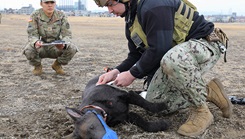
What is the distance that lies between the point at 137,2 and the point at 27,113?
7.04ft

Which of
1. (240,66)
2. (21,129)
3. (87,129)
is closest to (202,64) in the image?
(87,129)

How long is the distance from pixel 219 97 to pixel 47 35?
424 centimetres

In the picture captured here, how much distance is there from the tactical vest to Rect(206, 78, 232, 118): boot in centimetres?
81

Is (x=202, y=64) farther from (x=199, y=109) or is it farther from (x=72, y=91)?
(x=72, y=91)

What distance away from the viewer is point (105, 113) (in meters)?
3.56

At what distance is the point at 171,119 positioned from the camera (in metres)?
4.11

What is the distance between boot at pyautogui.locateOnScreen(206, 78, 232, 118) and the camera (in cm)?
408

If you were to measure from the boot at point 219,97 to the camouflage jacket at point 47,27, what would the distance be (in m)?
3.69

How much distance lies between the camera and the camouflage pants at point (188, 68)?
3520 mm

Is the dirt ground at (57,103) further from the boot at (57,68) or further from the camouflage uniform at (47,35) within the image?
the camouflage uniform at (47,35)

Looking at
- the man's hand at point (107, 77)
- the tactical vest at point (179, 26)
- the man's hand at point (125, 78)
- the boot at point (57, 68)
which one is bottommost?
the boot at point (57, 68)

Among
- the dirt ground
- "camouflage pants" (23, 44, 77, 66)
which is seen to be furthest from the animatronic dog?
"camouflage pants" (23, 44, 77, 66)

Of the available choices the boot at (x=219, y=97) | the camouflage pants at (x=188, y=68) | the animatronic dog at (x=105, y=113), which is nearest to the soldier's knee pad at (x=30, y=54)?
the animatronic dog at (x=105, y=113)

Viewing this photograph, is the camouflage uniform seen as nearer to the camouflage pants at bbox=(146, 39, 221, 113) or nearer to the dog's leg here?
the dog's leg
